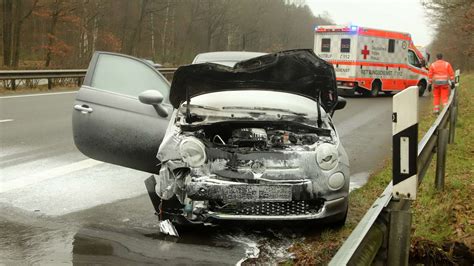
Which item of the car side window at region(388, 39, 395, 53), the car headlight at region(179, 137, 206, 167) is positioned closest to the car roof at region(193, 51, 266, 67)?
the car headlight at region(179, 137, 206, 167)

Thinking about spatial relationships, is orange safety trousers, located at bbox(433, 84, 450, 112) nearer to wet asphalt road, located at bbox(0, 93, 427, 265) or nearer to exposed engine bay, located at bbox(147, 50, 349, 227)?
wet asphalt road, located at bbox(0, 93, 427, 265)

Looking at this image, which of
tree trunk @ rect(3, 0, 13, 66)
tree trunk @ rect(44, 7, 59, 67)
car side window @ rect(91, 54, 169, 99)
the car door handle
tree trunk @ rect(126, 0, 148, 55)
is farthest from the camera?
tree trunk @ rect(126, 0, 148, 55)

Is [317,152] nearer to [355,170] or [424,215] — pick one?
[424,215]

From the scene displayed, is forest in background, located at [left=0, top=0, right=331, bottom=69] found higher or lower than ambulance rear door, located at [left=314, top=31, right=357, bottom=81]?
higher

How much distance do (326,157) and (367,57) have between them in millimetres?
18206

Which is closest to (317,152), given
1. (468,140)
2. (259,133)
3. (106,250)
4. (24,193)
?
(259,133)

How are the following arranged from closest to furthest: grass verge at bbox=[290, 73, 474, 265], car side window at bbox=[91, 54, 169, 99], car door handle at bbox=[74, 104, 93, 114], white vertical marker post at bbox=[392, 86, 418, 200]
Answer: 1. white vertical marker post at bbox=[392, 86, 418, 200]
2. grass verge at bbox=[290, 73, 474, 265]
3. car door handle at bbox=[74, 104, 93, 114]
4. car side window at bbox=[91, 54, 169, 99]

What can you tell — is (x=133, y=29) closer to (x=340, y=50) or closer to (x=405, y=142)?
(x=340, y=50)

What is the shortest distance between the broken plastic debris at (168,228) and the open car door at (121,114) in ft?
3.16

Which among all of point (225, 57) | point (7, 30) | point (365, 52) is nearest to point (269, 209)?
point (225, 57)

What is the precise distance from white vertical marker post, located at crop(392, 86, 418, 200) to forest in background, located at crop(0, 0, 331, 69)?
98.6ft

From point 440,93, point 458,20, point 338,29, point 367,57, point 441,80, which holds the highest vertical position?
point 458,20

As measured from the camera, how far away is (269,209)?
4445mm

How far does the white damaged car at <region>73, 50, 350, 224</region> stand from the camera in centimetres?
442
